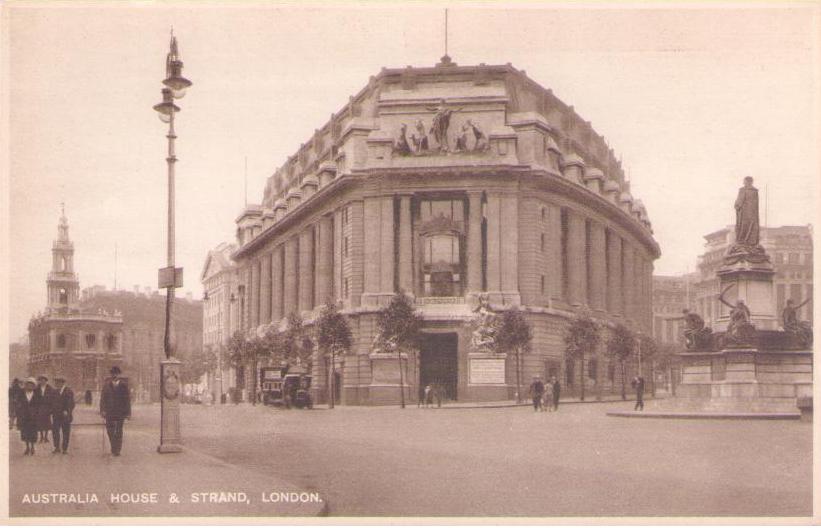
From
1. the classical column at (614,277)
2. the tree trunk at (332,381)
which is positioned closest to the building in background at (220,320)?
the tree trunk at (332,381)

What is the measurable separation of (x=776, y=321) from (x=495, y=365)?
50.7 ft

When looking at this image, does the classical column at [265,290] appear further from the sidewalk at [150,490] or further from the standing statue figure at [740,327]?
the sidewalk at [150,490]

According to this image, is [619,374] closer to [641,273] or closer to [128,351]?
[641,273]

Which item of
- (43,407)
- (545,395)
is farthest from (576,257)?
(43,407)

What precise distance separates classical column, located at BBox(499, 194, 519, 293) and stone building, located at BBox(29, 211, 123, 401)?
23463 mm

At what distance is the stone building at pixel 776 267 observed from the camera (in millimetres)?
24312

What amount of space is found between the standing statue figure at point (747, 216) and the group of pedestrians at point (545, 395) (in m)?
10.1

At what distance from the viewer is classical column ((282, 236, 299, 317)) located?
5631cm

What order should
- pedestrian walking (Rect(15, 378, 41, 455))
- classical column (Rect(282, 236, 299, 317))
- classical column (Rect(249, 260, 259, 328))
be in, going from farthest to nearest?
1. classical column (Rect(249, 260, 259, 328))
2. classical column (Rect(282, 236, 299, 317))
3. pedestrian walking (Rect(15, 378, 41, 455))

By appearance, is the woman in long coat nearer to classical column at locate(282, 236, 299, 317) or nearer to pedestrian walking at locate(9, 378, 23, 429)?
pedestrian walking at locate(9, 378, 23, 429)

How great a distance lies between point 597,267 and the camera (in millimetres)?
50875

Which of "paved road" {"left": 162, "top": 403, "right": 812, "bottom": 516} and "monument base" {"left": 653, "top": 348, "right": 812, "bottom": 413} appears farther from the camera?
"monument base" {"left": 653, "top": 348, "right": 812, "bottom": 413}

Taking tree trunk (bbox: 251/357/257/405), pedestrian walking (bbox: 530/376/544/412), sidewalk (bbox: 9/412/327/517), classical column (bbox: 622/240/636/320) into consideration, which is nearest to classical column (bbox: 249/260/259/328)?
tree trunk (bbox: 251/357/257/405)

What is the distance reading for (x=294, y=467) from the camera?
18.8 meters
